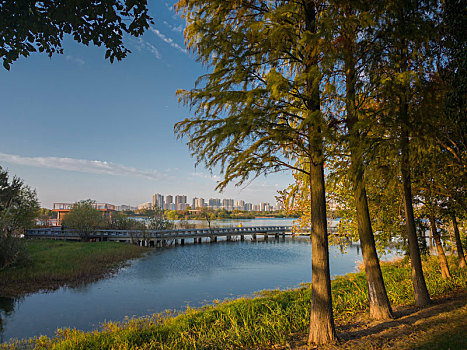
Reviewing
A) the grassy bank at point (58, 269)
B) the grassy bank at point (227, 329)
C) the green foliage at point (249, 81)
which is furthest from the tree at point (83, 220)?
the green foliage at point (249, 81)

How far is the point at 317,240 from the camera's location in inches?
241

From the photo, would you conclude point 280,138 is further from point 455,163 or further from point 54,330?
point 54,330

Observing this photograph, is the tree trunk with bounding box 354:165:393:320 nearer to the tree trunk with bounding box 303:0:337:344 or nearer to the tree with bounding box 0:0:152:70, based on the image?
the tree trunk with bounding box 303:0:337:344

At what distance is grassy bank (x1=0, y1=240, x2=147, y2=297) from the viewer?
603 inches

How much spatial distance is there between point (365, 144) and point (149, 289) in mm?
13761

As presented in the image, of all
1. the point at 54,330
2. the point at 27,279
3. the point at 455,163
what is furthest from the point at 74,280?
the point at 455,163

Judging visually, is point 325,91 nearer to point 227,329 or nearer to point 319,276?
point 319,276

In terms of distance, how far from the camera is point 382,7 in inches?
261

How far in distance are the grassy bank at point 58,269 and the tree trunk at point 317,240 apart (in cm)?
1529

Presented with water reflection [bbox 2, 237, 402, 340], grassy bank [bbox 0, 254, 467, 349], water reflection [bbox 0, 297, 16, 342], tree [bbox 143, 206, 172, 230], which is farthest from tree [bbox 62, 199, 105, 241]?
grassy bank [bbox 0, 254, 467, 349]

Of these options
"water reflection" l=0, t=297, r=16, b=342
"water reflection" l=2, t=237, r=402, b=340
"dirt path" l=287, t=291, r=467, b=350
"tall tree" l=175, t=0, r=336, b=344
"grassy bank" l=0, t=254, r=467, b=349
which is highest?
"tall tree" l=175, t=0, r=336, b=344

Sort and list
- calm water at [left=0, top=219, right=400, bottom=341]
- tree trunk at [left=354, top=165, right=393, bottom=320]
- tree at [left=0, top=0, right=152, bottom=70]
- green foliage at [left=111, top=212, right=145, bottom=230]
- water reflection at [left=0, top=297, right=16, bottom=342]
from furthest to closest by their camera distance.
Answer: green foliage at [left=111, top=212, right=145, bottom=230] → calm water at [left=0, top=219, right=400, bottom=341] → water reflection at [left=0, top=297, right=16, bottom=342] → tree trunk at [left=354, top=165, right=393, bottom=320] → tree at [left=0, top=0, right=152, bottom=70]

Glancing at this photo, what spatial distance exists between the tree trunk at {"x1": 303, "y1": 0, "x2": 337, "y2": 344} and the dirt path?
378 millimetres

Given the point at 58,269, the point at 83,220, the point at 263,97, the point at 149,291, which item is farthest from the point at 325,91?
the point at 83,220
